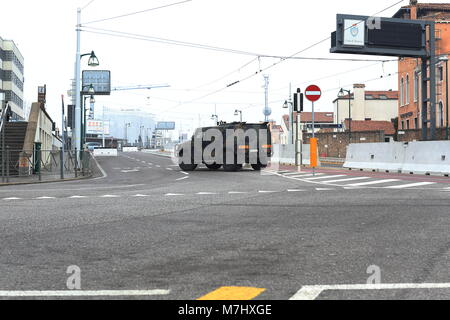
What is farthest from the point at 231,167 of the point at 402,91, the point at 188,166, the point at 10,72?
the point at 10,72

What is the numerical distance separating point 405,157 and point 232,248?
18.8 meters

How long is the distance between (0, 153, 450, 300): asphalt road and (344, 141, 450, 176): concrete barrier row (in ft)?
35.2

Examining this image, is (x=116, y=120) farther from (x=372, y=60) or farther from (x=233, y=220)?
(x=233, y=220)

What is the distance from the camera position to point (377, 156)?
83.4 ft

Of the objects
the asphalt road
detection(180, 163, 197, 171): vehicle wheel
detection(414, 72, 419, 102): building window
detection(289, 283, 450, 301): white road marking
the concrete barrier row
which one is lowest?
the asphalt road

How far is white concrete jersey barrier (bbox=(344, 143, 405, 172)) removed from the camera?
23.7 meters

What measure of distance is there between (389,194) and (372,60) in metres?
23.0

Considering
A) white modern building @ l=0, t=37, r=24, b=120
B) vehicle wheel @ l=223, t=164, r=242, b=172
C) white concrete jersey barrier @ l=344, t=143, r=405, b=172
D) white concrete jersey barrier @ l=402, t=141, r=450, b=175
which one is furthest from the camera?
white modern building @ l=0, t=37, r=24, b=120

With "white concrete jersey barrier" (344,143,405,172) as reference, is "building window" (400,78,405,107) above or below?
above

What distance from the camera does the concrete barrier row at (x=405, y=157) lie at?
20.8 m

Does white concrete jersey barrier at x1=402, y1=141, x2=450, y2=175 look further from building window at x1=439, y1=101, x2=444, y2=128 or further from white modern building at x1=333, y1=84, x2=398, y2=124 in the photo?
white modern building at x1=333, y1=84, x2=398, y2=124

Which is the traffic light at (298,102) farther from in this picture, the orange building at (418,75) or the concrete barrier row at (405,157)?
the orange building at (418,75)

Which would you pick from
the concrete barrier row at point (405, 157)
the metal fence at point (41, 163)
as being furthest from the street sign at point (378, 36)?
the metal fence at point (41, 163)

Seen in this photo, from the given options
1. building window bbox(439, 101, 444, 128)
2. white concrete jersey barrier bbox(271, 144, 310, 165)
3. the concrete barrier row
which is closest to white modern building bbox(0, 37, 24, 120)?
white concrete jersey barrier bbox(271, 144, 310, 165)
